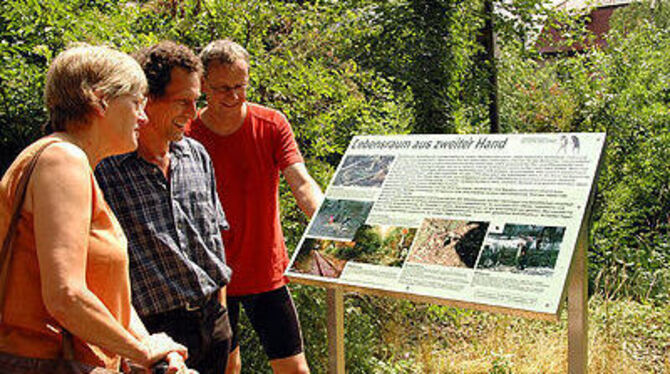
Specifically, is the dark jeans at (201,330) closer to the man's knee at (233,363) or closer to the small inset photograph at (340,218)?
the man's knee at (233,363)

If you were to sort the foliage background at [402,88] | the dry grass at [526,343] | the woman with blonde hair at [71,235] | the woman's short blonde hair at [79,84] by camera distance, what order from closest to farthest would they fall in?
the woman with blonde hair at [71,235], the woman's short blonde hair at [79,84], the foliage background at [402,88], the dry grass at [526,343]

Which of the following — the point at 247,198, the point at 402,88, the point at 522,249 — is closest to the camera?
the point at 522,249

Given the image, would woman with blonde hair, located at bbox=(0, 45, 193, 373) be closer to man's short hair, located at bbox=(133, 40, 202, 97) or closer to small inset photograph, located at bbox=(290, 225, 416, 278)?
man's short hair, located at bbox=(133, 40, 202, 97)

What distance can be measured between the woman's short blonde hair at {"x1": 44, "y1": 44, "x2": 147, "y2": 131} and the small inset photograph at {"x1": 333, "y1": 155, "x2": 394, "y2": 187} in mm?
1483

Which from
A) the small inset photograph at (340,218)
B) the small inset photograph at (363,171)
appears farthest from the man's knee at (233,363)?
the small inset photograph at (363,171)

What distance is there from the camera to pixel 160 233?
8.99ft

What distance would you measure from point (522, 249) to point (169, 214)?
1292mm

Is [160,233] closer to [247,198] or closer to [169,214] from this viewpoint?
[169,214]

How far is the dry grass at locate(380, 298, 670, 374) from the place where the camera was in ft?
17.1

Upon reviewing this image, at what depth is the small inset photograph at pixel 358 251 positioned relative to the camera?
3045 millimetres

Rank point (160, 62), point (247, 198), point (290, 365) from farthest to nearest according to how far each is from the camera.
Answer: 1. point (290, 365)
2. point (247, 198)
3. point (160, 62)

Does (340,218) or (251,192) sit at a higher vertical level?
(251,192)

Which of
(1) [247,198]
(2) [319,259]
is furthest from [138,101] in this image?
(2) [319,259]

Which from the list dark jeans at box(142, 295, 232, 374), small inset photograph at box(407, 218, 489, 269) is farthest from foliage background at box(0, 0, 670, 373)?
small inset photograph at box(407, 218, 489, 269)
